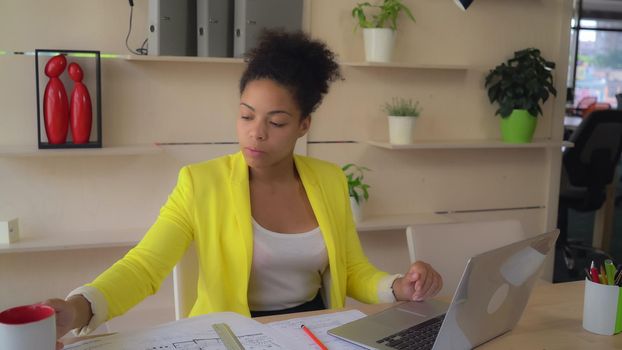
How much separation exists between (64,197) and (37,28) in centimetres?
71

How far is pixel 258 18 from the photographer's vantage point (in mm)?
2701

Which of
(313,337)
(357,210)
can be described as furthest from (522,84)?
(313,337)

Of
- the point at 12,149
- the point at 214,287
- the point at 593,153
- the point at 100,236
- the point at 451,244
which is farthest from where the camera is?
the point at 593,153

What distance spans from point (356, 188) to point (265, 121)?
1.59 meters

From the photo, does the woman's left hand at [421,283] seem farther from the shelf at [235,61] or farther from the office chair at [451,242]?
the shelf at [235,61]

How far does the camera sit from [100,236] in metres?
2.72

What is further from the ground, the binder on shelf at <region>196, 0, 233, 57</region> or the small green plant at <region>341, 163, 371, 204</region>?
the binder on shelf at <region>196, 0, 233, 57</region>

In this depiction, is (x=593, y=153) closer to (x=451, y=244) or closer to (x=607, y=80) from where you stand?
(x=451, y=244)

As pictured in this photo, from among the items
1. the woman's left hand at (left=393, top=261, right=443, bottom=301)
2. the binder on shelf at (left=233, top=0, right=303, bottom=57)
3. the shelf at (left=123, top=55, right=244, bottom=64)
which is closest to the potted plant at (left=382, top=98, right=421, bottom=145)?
the binder on shelf at (left=233, top=0, right=303, bottom=57)

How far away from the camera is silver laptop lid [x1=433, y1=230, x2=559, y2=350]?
3.76 feet

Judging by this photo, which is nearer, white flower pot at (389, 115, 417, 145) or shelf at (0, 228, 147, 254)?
shelf at (0, 228, 147, 254)

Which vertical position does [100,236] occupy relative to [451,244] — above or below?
below

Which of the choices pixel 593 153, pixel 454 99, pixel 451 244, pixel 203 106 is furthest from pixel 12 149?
pixel 593 153

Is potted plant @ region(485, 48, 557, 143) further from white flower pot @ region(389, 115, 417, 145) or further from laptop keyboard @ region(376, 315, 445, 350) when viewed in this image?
laptop keyboard @ region(376, 315, 445, 350)
